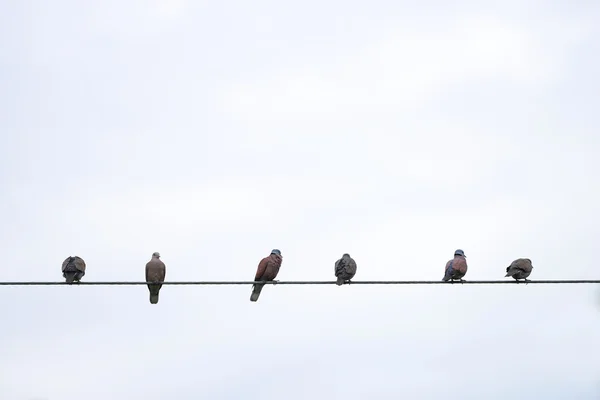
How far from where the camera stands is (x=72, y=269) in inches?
667

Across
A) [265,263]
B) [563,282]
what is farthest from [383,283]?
[265,263]

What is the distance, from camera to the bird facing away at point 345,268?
17.2m

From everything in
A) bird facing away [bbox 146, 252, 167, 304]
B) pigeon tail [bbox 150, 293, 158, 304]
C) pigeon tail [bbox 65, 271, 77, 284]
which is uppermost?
bird facing away [bbox 146, 252, 167, 304]

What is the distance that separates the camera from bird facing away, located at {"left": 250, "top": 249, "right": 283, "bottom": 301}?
59.1ft

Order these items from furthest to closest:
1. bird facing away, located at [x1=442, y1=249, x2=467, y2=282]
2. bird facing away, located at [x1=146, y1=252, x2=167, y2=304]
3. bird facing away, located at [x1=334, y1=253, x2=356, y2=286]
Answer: bird facing away, located at [x1=146, y1=252, x2=167, y2=304] → bird facing away, located at [x1=442, y1=249, x2=467, y2=282] → bird facing away, located at [x1=334, y1=253, x2=356, y2=286]

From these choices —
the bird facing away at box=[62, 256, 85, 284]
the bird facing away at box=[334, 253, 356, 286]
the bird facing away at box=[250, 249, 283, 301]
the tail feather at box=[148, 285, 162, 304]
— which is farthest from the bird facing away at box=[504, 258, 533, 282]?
the bird facing away at box=[62, 256, 85, 284]

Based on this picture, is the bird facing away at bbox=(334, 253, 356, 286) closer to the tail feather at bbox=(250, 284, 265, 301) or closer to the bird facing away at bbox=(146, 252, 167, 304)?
the tail feather at bbox=(250, 284, 265, 301)

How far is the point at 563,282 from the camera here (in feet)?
41.9

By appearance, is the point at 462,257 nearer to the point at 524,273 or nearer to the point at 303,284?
the point at 524,273

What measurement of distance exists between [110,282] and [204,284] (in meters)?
1.10

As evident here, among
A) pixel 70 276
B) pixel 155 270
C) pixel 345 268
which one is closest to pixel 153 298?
pixel 155 270

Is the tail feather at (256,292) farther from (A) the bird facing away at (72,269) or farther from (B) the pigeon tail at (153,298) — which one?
(A) the bird facing away at (72,269)

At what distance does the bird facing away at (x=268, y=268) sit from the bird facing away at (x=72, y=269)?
2.85 meters

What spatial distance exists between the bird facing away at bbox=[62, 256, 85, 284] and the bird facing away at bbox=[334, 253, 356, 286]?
3.97 metres
